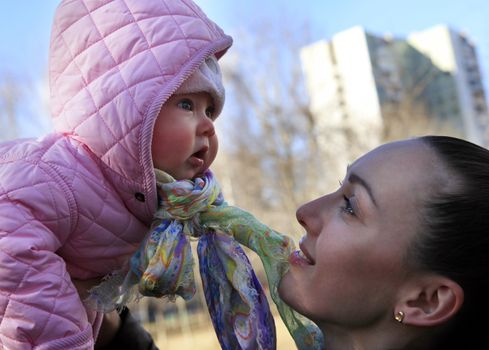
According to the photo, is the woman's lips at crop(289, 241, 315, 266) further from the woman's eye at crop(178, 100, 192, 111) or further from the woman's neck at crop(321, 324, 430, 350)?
the woman's eye at crop(178, 100, 192, 111)

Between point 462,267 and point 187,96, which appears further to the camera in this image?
point 187,96

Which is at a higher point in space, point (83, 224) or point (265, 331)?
point (83, 224)

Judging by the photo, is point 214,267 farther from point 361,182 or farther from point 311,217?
point 361,182

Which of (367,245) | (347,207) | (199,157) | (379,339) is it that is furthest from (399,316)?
(199,157)

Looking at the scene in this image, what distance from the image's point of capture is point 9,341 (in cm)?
137

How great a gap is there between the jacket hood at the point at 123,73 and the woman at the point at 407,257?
499 mm

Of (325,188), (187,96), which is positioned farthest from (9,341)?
(325,188)

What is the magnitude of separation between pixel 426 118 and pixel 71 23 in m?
15.4

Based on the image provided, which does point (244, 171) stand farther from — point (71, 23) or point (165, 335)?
point (71, 23)

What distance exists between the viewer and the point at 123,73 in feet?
5.22

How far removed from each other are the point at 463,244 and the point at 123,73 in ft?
3.12

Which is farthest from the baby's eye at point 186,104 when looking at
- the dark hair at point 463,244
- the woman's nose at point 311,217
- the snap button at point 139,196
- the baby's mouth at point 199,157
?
the dark hair at point 463,244

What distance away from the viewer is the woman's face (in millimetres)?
1465

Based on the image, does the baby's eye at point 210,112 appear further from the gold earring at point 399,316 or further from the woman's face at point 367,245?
the gold earring at point 399,316
